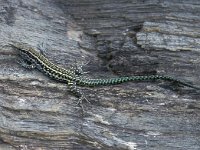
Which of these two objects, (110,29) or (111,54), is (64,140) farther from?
(110,29)

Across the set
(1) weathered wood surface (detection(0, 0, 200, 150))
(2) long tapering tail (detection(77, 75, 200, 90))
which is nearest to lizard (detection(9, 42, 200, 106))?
(2) long tapering tail (detection(77, 75, 200, 90))

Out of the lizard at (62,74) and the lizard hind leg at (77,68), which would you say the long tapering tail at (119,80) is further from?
the lizard hind leg at (77,68)

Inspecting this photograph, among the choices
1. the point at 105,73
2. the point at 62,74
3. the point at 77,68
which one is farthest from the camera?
the point at 105,73

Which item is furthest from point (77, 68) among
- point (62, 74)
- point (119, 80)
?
point (119, 80)

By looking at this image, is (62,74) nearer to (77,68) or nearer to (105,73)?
(77,68)

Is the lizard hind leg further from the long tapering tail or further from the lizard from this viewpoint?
the long tapering tail

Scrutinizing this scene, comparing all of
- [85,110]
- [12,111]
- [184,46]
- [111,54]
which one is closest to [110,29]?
[111,54]

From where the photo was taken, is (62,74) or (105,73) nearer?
(62,74)
